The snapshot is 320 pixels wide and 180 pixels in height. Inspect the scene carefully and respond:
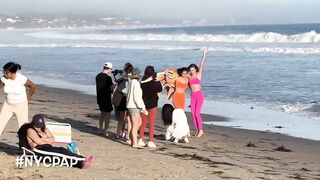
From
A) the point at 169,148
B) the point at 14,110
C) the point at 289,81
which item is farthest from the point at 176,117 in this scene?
the point at 289,81

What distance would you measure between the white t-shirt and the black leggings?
116cm

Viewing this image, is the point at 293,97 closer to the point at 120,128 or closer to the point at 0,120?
the point at 120,128

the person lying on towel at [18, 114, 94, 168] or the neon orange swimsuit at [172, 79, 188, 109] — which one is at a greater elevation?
the neon orange swimsuit at [172, 79, 188, 109]

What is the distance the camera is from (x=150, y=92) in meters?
10.4

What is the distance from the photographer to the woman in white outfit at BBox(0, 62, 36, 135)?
855 centimetres

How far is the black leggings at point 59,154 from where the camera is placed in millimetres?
7770

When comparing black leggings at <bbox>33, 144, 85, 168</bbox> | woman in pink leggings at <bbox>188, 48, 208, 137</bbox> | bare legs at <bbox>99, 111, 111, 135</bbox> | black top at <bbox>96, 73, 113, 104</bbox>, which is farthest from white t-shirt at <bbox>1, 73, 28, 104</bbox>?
woman in pink leggings at <bbox>188, 48, 208, 137</bbox>

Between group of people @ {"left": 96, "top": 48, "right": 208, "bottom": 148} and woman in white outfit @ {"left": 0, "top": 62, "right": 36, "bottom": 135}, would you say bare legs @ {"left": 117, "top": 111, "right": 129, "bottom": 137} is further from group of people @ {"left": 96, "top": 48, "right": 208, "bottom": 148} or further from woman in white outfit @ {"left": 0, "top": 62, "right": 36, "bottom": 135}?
woman in white outfit @ {"left": 0, "top": 62, "right": 36, "bottom": 135}

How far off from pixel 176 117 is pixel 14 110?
3.46 m

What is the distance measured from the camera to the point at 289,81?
2256cm

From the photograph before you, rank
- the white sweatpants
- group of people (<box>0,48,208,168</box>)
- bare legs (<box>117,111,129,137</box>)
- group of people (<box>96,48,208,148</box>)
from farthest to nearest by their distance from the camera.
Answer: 1. bare legs (<box>117,111,129,137</box>)
2. group of people (<box>96,48,208,148</box>)
3. the white sweatpants
4. group of people (<box>0,48,208,168</box>)

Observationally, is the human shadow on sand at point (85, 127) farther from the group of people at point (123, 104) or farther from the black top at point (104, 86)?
the black top at point (104, 86)

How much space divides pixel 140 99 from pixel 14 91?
2267 millimetres

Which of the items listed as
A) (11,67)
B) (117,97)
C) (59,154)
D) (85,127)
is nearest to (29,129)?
(59,154)
